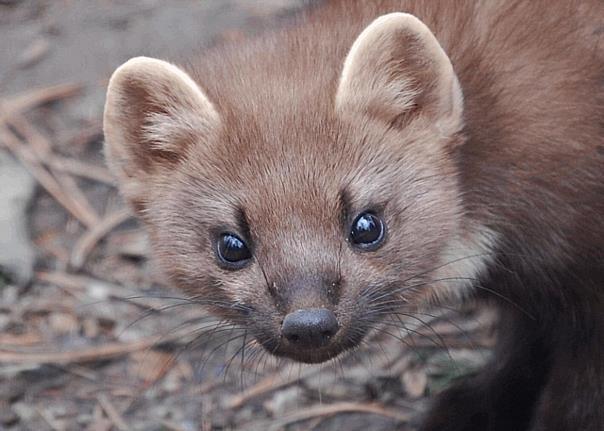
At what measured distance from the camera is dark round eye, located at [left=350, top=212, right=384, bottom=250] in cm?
461

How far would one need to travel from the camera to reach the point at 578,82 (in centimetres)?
492

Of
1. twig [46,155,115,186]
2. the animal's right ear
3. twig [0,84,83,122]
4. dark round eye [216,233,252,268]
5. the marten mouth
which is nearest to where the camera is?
the marten mouth

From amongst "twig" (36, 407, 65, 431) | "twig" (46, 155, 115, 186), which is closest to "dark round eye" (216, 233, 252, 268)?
"twig" (36, 407, 65, 431)

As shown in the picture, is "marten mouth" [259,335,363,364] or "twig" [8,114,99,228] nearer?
"marten mouth" [259,335,363,364]

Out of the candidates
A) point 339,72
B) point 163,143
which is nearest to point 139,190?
point 163,143

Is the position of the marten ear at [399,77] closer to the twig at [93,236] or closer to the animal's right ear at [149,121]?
the animal's right ear at [149,121]

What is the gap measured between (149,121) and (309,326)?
1144mm

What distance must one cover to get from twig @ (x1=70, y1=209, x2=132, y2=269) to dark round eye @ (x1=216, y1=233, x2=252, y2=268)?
233cm

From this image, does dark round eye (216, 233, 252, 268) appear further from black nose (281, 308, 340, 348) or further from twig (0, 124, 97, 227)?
twig (0, 124, 97, 227)

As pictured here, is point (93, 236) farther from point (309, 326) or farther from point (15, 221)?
point (309, 326)

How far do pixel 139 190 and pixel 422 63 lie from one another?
1197mm

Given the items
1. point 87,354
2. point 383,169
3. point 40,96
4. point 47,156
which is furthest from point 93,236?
point 383,169

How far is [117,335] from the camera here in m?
6.52

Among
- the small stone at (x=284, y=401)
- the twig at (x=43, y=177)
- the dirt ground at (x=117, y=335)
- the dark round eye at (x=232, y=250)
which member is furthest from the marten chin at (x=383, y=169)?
the twig at (x=43, y=177)
